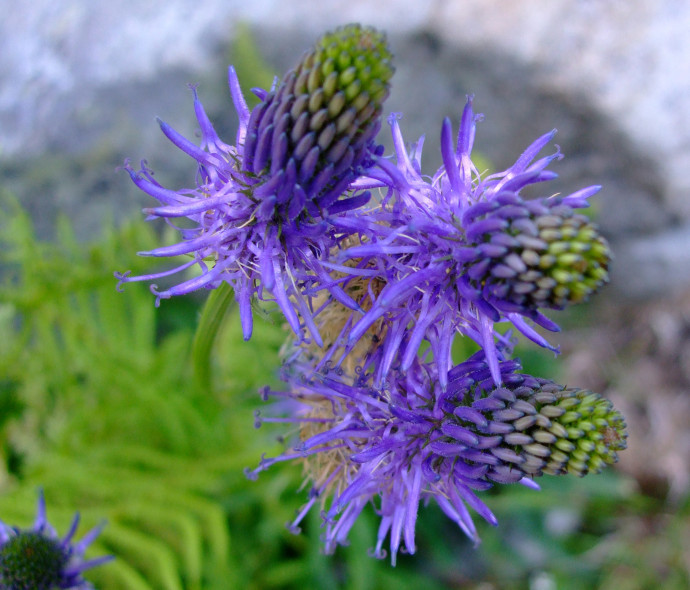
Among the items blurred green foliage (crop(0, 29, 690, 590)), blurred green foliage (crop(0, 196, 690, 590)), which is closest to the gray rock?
blurred green foliage (crop(0, 29, 690, 590))

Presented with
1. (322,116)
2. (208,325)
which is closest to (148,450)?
(208,325)

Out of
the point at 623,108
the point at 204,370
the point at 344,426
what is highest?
the point at 623,108

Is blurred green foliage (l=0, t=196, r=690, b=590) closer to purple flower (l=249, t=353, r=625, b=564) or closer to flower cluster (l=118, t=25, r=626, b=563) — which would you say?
purple flower (l=249, t=353, r=625, b=564)

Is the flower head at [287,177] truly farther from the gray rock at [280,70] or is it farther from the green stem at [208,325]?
the gray rock at [280,70]

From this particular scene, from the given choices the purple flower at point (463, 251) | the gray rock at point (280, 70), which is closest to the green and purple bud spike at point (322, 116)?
the purple flower at point (463, 251)

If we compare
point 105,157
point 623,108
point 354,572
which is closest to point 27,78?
point 105,157

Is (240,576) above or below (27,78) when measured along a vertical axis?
below

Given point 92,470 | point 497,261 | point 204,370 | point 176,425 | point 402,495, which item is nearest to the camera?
point 497,261

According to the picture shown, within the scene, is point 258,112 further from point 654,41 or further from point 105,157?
point 654,41
